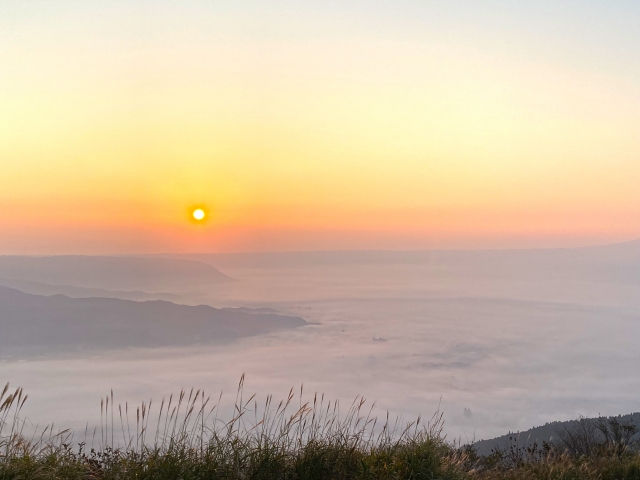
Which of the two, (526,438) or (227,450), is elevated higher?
(227,450)

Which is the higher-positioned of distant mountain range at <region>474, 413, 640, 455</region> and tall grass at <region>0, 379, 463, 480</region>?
tall grass at <region>0, 379, 463, 480</region>

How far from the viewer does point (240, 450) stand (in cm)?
548

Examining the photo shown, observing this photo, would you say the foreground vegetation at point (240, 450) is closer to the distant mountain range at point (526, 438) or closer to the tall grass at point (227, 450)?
the tall grass at point (227, 450)

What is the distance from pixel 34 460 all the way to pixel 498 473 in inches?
203

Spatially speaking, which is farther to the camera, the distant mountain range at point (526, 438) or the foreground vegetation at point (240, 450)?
the distant mountain range at point (526, 438)

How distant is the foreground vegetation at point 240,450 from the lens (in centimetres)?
499

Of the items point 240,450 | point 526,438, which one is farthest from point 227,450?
point 526,438

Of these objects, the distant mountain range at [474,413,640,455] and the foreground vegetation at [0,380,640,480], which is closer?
the foreground vegetation at [0,380,640,480]

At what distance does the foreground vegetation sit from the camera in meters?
4.99

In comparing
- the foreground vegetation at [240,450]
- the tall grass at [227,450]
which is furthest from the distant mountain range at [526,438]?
the tall grass at [227,450]

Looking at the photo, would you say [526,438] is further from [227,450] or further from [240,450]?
[227,450]

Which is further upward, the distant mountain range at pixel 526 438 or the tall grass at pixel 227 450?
the tall grass at pixel 227 450

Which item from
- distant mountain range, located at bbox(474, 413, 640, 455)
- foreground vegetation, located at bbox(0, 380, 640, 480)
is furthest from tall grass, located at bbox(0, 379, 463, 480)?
distant mountain range, located at bbox(474, 413, 640, 455)

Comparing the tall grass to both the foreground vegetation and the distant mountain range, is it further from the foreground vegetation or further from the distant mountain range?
the distant mountain range
